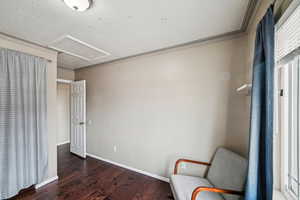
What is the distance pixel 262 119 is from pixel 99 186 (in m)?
2.54

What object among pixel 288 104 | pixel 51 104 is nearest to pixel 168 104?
pixel 288 104

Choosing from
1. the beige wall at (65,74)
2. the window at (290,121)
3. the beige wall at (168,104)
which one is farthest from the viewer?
the beige wall at (65,74)

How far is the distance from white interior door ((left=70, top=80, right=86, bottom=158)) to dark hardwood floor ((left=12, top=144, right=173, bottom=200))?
51cm

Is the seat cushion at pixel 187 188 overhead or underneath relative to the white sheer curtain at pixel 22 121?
underneath

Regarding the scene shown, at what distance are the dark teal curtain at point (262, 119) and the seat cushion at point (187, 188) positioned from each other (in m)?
0.56

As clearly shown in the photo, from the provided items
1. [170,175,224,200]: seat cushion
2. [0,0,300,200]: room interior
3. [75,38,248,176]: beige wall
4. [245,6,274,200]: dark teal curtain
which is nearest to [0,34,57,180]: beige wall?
[0,0,300,200]: room interior

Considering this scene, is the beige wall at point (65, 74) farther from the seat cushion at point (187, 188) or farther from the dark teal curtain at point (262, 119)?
the dark teal curtain at point (262, 119)

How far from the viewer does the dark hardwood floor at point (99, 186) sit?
1.92 meters

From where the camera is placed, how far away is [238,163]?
146 cm

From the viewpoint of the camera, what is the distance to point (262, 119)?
39.2 inches

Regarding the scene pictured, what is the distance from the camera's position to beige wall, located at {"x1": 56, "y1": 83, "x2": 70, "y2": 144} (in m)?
4.29

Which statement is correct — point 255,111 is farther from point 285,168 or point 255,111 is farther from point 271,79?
point 285,168

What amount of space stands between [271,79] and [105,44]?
2.21 m

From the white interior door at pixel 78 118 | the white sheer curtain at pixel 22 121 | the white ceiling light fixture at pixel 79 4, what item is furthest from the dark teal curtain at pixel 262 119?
the white interior door at pixel 78 118
